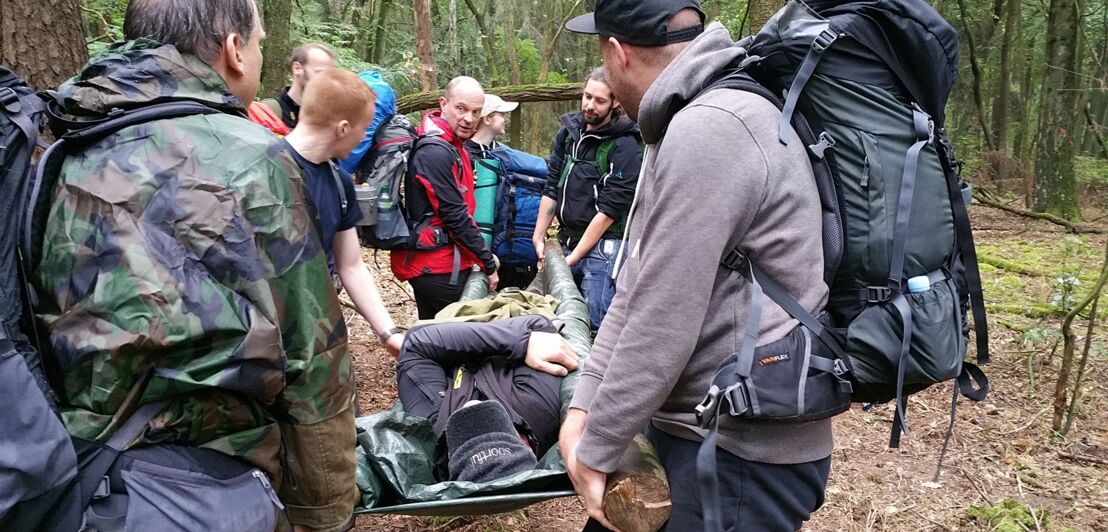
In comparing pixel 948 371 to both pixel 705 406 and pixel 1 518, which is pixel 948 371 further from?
pixel 1 518

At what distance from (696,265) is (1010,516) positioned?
9.60ft

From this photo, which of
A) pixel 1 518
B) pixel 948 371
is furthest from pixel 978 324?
pixel 1 518

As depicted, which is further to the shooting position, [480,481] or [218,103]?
[480,481]

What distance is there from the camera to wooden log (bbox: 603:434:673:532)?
1667mm

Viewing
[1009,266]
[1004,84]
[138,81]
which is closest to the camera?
[138,81]

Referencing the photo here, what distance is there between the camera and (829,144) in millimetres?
1581

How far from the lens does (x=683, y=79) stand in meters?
1.64

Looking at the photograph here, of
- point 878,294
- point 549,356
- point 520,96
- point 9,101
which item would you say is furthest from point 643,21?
point 520,96

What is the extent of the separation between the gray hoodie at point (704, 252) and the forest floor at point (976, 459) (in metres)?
2.15

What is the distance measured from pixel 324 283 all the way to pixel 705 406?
2.97 feet

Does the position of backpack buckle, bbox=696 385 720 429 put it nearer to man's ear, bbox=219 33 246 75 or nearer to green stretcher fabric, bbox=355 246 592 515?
green stretcher fabric, bbox=355 246 592 515

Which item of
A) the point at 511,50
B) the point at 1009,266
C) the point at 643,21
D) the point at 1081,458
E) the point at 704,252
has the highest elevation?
the point at 643,21

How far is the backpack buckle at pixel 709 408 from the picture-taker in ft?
5.07

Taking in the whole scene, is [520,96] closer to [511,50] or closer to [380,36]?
[511,50]
